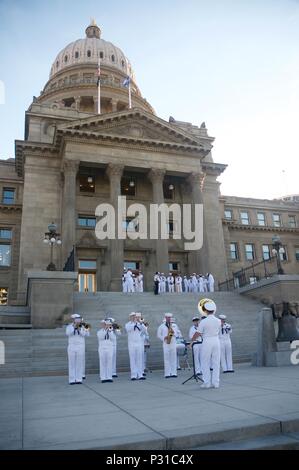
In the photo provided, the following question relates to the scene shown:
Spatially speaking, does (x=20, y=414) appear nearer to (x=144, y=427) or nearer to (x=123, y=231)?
(x=144, y=427)

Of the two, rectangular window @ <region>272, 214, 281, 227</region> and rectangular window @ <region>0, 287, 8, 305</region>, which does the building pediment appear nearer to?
rectangular window @ <region>0, 287, 8, 305</region>

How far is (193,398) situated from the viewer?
24.8ft

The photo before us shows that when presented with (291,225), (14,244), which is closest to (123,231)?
(14,244)

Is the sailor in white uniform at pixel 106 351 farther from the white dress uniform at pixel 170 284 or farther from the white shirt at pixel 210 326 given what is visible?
the white dress uniform at pixel 170 284

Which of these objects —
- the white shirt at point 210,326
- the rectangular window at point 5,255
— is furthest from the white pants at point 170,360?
the rectangular window at point 5,255

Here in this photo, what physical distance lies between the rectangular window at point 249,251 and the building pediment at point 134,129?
19143 millimetres

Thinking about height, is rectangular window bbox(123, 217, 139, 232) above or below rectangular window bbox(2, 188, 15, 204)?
below

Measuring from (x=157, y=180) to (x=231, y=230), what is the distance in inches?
792

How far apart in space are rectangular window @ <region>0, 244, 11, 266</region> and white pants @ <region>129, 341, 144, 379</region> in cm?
2951

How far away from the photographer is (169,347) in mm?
12531

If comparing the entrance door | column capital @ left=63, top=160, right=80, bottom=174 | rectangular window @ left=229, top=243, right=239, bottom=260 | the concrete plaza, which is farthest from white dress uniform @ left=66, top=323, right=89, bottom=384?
rectangular window @ left=229, top=243, right=239, bottom=260

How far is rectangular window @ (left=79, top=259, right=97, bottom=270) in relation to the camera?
3372 centimetres

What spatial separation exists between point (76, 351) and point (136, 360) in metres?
1.94

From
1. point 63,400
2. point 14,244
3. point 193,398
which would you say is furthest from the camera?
point 14,244
